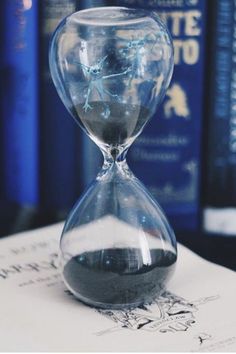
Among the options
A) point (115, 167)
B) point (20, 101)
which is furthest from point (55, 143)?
point (115, 167)

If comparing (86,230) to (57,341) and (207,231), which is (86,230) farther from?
(207,231)

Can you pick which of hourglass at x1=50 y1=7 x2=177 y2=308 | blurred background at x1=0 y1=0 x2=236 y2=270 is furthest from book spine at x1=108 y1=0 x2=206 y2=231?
hourglass at x1=50 y1=7 x2=177 y2=308

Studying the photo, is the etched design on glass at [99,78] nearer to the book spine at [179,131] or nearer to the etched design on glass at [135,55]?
the etched design on glass at [135,55]

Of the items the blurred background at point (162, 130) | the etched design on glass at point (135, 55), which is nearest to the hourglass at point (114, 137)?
the etched design on glass at point (135, 55)

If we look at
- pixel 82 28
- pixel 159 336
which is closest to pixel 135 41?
pixel 82 28

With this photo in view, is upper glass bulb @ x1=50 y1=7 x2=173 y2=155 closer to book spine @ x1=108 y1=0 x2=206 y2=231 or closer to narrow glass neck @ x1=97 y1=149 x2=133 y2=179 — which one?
narrow glass neck @ x1=97 y1=149 x2=133 y2=179

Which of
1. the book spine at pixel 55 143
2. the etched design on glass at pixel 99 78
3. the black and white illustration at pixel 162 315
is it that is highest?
the etched design on glass at pixel 99 78
